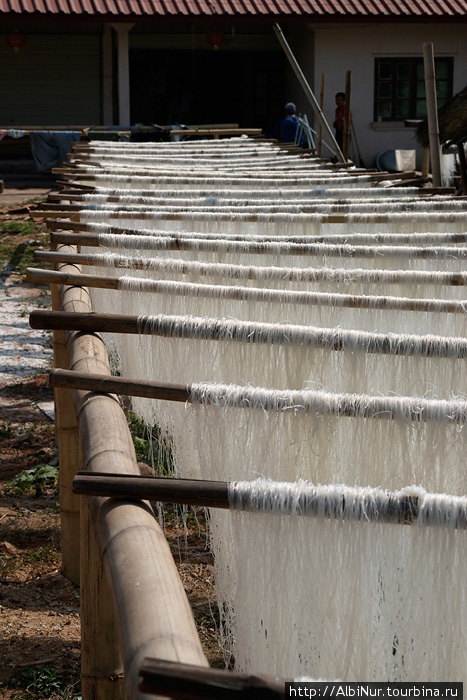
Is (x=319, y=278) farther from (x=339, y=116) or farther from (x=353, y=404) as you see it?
(x=339, y=116)

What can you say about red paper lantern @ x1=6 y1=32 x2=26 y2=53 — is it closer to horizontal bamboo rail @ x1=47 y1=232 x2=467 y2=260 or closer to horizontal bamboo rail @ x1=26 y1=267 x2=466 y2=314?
horizontal bamboo rail @ x1=47 y1=232 x2=467 y2=260

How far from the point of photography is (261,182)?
194 inches

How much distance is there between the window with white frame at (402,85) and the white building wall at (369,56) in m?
0.15

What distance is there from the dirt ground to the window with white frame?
1173 centimetres

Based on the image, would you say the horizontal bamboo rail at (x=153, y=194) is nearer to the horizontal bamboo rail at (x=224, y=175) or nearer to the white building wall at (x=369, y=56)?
the horizontal bamboo rail at (x=224, y=175)

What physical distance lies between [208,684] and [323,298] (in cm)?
152

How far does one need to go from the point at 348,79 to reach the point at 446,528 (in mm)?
7602

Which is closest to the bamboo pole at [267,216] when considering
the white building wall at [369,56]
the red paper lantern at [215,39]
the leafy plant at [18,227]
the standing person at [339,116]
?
the leafy plant at [18,227]

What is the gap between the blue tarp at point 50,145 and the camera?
43.0 feet

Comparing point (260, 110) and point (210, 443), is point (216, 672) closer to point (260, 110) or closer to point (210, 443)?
point (210, 443)

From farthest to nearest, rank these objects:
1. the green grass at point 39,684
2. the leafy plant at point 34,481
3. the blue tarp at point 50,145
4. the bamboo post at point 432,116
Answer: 1. the blue tarp at point 50,145
2. the bamboo post at point 432,116
3. the leafy plant at point 34,481
4. the green grass at point 39,684

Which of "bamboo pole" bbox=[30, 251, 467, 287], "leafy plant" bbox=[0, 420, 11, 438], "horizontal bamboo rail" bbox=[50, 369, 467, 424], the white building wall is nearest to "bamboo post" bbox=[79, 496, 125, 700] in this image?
"horizontal bamboo rail" bbox=[50, 369, 467, 424]

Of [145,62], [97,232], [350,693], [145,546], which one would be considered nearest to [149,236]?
[97,232]

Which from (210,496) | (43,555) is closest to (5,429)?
(43,555)
